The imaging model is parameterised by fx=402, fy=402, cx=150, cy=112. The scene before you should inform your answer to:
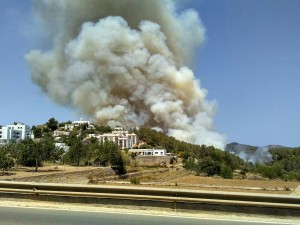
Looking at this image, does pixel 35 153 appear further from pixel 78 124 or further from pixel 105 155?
pixel 78 124

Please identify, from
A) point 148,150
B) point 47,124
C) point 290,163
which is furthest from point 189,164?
point 47,124

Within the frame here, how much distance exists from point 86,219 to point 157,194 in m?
1.72

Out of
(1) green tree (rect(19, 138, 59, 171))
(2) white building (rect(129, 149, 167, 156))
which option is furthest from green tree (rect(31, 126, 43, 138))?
(1) green tree (rect(19, 138, 59, 171))

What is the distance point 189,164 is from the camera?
88.0 m

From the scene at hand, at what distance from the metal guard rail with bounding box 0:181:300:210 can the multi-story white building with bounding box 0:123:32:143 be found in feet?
434

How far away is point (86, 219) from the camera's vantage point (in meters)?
8.34

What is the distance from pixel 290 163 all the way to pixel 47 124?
8680 cm

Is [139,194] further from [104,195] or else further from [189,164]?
[189,164]

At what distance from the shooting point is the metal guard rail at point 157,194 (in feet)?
27.5

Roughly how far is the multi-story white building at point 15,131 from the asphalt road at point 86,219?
134 metres

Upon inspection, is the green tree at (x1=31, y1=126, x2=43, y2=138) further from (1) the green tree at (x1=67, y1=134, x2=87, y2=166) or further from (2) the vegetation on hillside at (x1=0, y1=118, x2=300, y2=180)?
(1) the green tree at (x1=67, y1=134, x2=87, y2=166)

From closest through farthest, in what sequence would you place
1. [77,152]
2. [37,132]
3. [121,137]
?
1. [77,152]
2. [121,137]
3. [37,132]

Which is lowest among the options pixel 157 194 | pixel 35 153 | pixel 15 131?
pixel 157 194

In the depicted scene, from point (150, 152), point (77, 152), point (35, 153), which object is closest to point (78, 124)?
point (150, 152)
